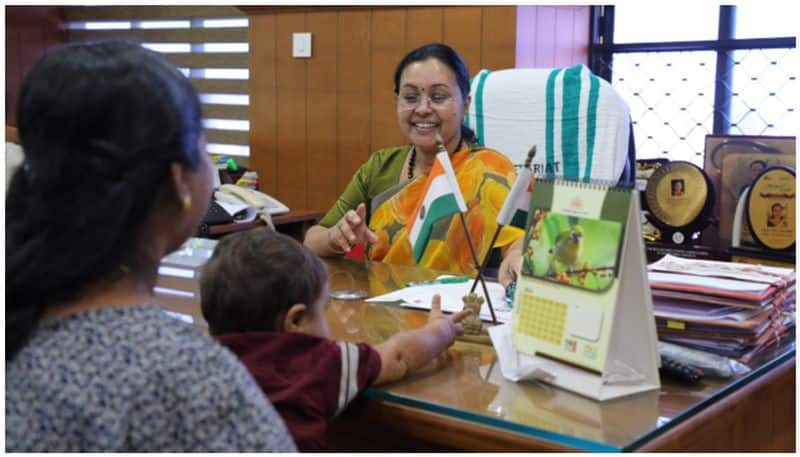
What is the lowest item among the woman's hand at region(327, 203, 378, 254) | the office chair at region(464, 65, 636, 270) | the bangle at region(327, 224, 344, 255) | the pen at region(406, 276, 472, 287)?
the pen at region(406, 276, 472, 287)

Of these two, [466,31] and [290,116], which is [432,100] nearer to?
[466,31]

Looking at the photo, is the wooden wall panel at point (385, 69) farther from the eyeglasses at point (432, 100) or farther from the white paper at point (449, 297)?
the white paper at point (449, 297)

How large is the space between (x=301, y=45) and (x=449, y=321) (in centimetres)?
282

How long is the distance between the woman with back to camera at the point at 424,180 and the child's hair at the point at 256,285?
803mm

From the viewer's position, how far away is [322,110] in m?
4.10

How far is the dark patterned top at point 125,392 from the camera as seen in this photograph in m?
0.88

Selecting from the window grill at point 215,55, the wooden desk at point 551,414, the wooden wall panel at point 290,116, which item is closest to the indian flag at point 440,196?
the wooden desk at point 551,414

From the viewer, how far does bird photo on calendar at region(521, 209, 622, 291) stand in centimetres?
126

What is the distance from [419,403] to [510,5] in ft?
8.18

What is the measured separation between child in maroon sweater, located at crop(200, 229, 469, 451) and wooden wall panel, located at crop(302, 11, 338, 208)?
2723 mm

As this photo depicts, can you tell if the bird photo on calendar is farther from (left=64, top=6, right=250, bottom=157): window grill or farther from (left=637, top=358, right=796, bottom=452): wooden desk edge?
(left=64, top=6, right=250, bottom=157): window grill

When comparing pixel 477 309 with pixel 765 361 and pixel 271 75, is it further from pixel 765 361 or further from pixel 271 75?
pixel 271 75

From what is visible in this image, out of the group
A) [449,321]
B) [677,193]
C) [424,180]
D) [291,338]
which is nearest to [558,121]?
[677,193]

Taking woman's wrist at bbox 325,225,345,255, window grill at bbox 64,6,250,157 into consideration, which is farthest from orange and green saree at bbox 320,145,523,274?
window grill at bbox 64,6,250,157
